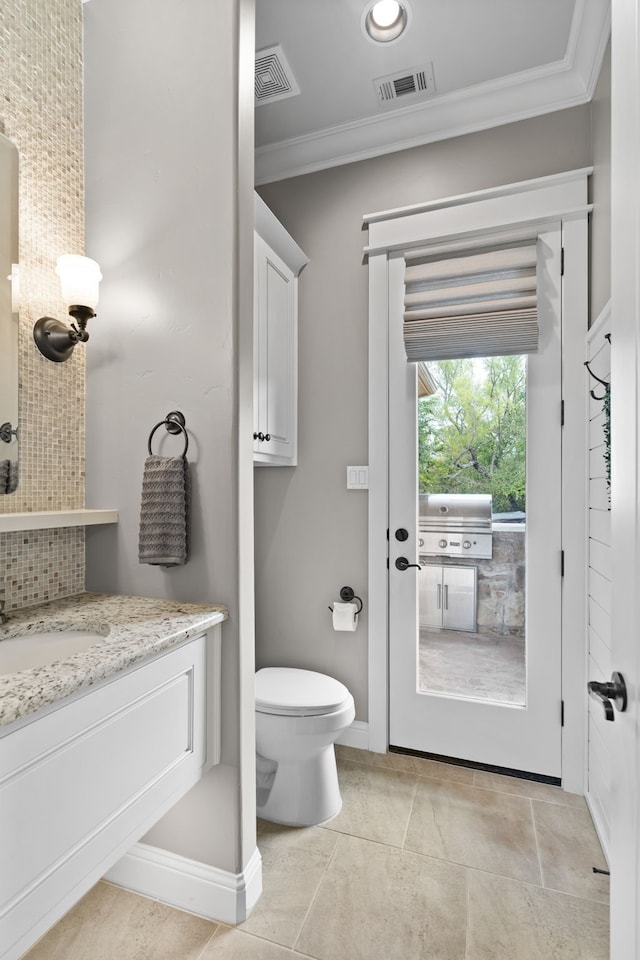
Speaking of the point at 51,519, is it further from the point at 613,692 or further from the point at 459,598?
the point at 459,598

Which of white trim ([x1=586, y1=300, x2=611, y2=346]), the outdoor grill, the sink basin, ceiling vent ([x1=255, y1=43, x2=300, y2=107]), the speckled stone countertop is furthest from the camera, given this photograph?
the outdoor grill

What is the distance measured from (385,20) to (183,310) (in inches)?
54.0

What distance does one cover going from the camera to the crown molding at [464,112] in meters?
1.79

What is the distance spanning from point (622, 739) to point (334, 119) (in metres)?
2.54

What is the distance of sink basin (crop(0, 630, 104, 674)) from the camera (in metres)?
1.11

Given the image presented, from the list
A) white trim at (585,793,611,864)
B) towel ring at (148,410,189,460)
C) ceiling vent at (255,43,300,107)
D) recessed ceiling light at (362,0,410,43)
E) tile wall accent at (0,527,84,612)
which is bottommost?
white trim at (585,793,611,864)

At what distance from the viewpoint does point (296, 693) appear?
1.84 metres

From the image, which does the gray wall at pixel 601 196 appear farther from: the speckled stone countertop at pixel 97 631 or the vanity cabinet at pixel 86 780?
the vanity cabinet at pixel 86 780

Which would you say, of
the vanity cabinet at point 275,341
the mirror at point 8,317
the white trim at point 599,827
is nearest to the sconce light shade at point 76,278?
the mirror at point 8,317

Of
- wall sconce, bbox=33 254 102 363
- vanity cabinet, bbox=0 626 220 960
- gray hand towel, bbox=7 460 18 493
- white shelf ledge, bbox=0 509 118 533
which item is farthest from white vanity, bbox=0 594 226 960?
wall sconce, bbox=33 254 102 363

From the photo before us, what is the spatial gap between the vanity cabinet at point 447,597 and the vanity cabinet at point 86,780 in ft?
3.95

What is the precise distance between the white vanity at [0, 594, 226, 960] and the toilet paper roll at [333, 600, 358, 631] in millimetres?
942

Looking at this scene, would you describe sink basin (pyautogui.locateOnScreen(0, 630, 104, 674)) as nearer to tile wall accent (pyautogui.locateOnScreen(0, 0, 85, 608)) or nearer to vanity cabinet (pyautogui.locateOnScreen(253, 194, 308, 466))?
tile wall accent (pyautogui.locateOnScreen(0, 0, 85, 608))

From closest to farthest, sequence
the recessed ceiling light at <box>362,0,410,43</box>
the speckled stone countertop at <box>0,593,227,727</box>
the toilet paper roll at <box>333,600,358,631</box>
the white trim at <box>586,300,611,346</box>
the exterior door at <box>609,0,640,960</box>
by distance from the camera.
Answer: the exterior door at <box>609,0,640,960</box>
the speckled stone countertop at <box>0,593,227,727</box>
the white trim at <box>586,300,611,346</box>
the recessed ceiling light at <box>362,0,410,43</box>
the toilet paper roll at <box>333,600,358,631</box>
